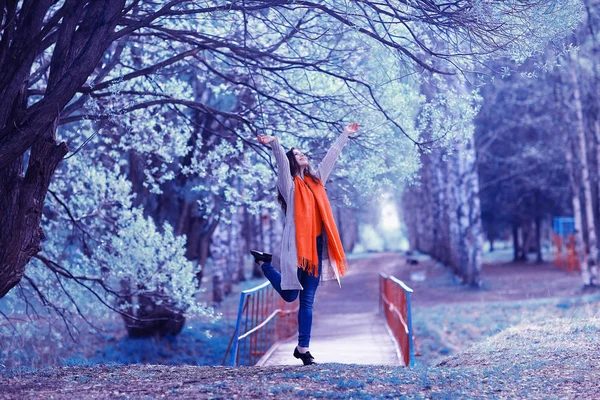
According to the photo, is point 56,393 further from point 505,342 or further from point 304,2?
point 505,342

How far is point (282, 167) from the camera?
275 inches

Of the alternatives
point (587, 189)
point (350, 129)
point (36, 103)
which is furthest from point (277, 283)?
point (587, 189)

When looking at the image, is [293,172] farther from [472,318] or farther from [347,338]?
[472,318]

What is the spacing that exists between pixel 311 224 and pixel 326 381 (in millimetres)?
1373

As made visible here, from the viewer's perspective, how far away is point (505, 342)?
33.6ft

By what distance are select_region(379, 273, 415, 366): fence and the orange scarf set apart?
3618 mm

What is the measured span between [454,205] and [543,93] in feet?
19.0

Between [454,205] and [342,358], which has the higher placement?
[454,205]

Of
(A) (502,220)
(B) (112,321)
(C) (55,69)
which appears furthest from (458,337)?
(A) (502,220)

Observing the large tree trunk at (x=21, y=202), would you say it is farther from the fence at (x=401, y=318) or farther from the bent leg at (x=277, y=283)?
the fence at (x=401, y=318)

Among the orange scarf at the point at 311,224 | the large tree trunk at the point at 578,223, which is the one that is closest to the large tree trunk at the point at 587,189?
the large tree trunk at the point at 578,223

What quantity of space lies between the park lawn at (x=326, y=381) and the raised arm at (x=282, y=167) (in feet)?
5.16

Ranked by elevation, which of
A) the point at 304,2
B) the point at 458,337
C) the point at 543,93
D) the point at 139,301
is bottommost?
the point at 458,337

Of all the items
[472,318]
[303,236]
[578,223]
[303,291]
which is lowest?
[472,318]
